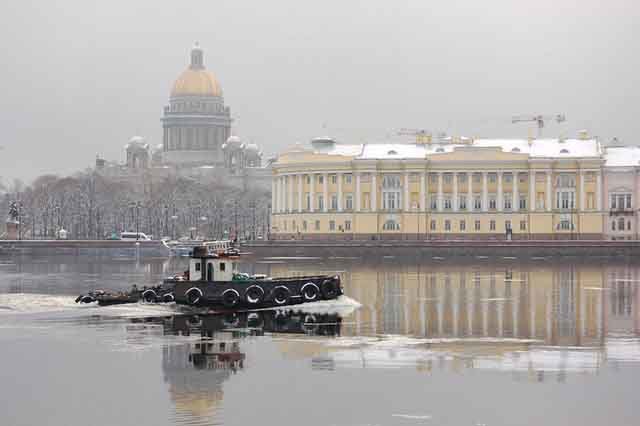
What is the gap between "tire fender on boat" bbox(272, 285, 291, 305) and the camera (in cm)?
4728

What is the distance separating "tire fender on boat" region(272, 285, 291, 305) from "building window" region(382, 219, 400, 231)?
72825mm

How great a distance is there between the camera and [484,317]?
4512 centimetres

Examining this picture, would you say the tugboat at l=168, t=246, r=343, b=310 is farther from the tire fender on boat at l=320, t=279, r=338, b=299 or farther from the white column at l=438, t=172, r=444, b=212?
the white column at l=438, t=172, r=444, b=212

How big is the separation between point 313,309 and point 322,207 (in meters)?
74.2

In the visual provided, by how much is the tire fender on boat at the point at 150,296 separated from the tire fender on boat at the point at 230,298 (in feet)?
10.2

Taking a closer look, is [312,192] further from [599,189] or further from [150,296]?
[150,296]

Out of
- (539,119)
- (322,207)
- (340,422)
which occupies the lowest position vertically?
(340,422)

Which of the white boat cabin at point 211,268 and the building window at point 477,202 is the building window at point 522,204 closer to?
the building window at point 477,202

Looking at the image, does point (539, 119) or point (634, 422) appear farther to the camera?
point (539, 119)

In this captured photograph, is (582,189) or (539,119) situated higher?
(539,119)

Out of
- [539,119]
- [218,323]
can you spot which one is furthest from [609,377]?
[539,119]

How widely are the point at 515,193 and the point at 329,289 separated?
72.7 m

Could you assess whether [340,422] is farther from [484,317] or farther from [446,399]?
[484,317]


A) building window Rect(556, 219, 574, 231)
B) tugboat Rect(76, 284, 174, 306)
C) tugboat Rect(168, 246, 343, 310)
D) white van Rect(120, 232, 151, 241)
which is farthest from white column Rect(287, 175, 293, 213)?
tugboat Rect(168, 246, 343, 310)
